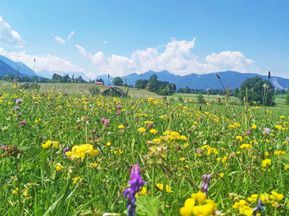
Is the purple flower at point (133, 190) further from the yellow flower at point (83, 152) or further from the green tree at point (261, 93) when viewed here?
the green tree at point (261, 93)

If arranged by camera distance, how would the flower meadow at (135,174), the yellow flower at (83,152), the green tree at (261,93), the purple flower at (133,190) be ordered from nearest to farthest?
1. the purple flower at (133,190)
2. the yellow flower at (83,152)
3. the flower meadow at (135,174)
4. the green tree at (261,93)

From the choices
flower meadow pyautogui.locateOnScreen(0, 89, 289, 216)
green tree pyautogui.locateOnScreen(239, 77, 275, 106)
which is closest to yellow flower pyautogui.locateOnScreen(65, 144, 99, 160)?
flower meadow pyautogui.locateOnScreen(0, 89, 289, 216)

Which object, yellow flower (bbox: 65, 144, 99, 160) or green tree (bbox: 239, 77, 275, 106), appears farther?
green tree (bbox: 239, 77, 275, 106)

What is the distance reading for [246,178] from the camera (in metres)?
3.20

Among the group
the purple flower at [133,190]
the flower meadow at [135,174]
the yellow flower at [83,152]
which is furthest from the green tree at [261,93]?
the purple flower at [133,190]

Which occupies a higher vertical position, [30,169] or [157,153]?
[157,153]

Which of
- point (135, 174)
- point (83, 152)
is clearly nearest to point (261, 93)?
point (83, 152)

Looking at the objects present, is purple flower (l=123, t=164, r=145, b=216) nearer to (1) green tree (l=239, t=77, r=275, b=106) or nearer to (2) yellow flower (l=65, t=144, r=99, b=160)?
(2) yellow flower (l=65, t=144, r=99, b=160)

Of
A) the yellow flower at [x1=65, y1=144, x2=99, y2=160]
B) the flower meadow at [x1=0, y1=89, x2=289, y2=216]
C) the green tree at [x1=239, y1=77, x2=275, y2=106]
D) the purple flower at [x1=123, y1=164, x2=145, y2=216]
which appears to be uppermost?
the green tree at [x1=239, y1=77, x2=275, y2=106]

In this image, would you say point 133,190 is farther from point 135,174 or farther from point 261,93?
point 261,93

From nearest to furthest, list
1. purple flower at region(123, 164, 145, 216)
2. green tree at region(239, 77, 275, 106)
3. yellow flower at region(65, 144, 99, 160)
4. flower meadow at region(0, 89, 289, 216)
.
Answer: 1. purple flower at region(123, 164, 145, 216)
2. yellow flower at region(65, 144, 99, 160)
3. flower meadow at region(0, 89, 289, 216)
4. green tree at region(239, 77, 275, 106)

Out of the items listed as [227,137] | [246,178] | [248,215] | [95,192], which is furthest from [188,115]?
[248,215]

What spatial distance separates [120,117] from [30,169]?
3993mm

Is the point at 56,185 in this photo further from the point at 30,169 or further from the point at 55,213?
the point at 55,213
